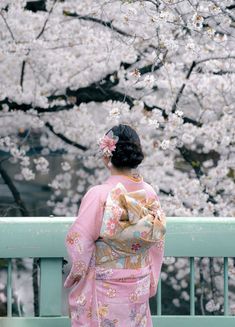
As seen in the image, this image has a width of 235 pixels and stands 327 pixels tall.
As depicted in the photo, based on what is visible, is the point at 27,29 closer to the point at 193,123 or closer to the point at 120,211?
the point at 193,123

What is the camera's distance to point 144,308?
11.6 feet

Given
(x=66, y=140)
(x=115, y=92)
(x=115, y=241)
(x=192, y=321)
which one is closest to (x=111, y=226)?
(x=115, y=241)

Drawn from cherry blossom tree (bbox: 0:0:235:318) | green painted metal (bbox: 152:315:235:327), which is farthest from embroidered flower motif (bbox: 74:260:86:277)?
cherry blossom tree (bbox: 0:0:235:318)

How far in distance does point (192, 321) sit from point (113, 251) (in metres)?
0.87

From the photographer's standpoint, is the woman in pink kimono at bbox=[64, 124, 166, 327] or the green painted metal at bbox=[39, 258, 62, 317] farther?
the green painted metal at bbox=[39, 258, 62, 317]

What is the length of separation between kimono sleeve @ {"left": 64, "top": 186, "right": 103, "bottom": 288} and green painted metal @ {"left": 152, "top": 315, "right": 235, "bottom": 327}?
0.81 m

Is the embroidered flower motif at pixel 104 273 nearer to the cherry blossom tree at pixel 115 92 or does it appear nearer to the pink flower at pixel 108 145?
the pink flower at pixel 108 145

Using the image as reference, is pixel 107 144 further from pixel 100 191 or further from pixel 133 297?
pixel 133 297

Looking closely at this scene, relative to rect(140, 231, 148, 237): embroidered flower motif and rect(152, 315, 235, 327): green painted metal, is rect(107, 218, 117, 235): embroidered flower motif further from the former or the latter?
rect(152, 315, 235, 327): green painted metal

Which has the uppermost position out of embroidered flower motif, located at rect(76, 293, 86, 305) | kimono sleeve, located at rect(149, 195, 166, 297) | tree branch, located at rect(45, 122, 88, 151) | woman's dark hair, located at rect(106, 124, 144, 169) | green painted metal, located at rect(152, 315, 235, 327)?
woman's dark hair, located at rect(106, 124, 144, 169)

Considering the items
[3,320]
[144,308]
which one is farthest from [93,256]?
[3,320]

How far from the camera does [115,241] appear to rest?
11.0 feet

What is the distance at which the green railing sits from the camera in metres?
3.76

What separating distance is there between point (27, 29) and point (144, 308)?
4607 mm
